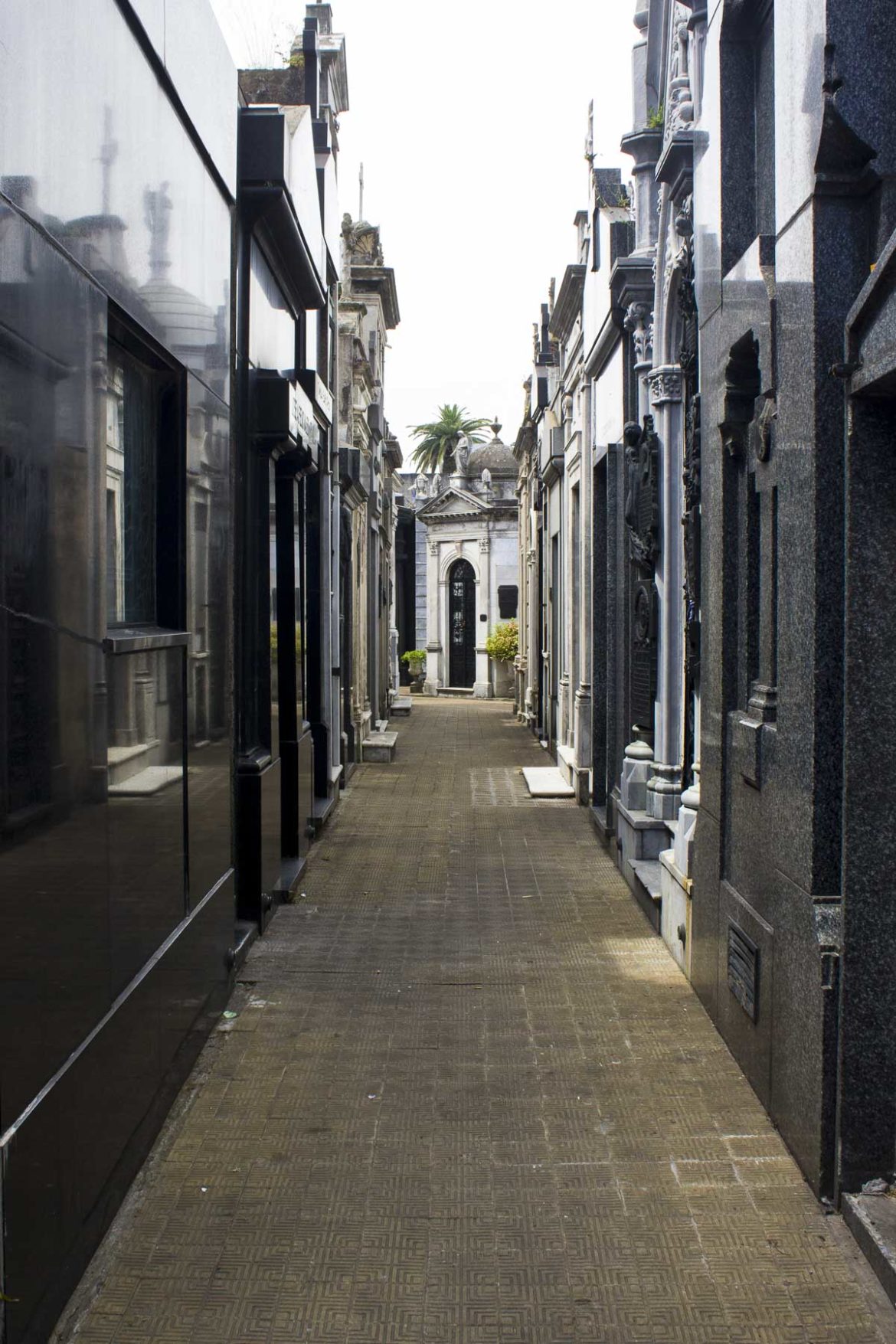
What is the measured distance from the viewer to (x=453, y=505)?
3781 centimetres

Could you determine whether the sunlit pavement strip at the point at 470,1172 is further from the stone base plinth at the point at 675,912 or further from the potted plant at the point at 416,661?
the potted plant at the point at 416,661

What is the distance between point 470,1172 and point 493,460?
3913 centimetres

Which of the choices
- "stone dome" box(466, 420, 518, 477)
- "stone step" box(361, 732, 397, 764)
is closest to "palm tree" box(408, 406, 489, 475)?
"stone dome" box(466, 420, 518, 477)

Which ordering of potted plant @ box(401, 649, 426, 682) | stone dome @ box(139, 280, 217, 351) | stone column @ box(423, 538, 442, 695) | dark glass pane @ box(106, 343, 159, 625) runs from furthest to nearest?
potted plant @ box(401, 649, 426, 682), stone column @ box(423, 538, 442, 695), stone dome @ box(139, 280, 217, 351), dark glass pane @ box(106, 343, 159, 625)

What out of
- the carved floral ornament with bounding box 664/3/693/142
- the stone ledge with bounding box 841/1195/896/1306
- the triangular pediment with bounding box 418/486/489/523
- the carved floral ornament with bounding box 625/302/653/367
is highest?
the triangular pediment with bounding box 418/486/489/523

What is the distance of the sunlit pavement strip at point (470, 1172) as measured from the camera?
344 centimetres

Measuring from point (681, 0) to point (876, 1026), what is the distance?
18.0 ft

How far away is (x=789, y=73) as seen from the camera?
4.39 meters

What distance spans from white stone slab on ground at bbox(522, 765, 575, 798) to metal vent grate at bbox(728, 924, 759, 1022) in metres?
8.08

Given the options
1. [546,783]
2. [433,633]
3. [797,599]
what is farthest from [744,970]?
[433,633]

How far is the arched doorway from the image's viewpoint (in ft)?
126

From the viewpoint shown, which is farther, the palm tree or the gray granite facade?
the palm tree

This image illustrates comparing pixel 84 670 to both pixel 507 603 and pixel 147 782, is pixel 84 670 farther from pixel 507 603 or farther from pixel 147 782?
pixel 507 603

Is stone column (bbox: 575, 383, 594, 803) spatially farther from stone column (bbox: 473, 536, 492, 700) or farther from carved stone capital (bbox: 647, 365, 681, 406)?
stone column (bbox: 473, 536, 492, 700)
